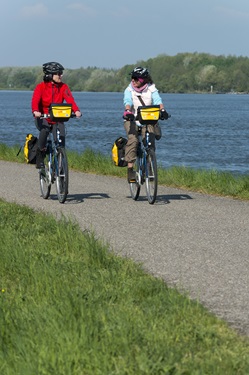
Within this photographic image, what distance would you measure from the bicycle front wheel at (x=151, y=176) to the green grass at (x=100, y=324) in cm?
458

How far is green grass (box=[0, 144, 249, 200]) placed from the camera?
14.3 m

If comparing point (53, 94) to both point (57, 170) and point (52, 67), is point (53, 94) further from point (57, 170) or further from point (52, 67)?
point (57, 170)

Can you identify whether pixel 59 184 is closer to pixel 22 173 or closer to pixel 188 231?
pixel 188 231

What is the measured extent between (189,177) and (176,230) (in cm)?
593

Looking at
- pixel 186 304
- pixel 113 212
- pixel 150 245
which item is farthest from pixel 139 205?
pixel 186 304

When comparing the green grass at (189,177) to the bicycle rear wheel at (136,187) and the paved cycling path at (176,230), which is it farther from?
the bicycle rear wheel at (136,187)

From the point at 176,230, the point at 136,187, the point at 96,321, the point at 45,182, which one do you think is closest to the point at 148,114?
the point at 136,187

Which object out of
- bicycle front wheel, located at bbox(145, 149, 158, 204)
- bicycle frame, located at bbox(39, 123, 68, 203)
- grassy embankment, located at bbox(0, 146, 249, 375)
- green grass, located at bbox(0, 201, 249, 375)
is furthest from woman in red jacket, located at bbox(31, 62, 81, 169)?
green grass, located at bbox(0, 201, 249, 375)

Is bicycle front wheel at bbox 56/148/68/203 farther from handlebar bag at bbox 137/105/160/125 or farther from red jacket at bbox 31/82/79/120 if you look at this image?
handlebar bag at bbox 137/105/160/125

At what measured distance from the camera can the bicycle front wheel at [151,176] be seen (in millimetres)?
12406

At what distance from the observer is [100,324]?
540 cm

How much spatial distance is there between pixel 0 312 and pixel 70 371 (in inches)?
49.7

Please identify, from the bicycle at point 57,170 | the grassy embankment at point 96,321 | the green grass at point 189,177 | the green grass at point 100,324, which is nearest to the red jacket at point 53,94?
the bicycle at point 57,170

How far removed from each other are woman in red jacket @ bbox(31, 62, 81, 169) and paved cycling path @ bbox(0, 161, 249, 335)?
98 centimetres
